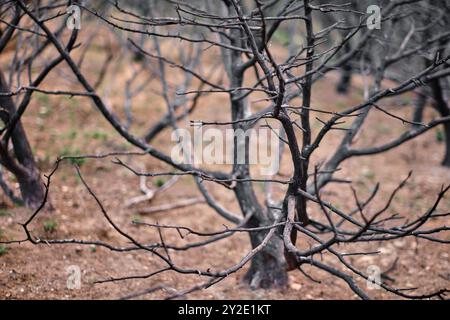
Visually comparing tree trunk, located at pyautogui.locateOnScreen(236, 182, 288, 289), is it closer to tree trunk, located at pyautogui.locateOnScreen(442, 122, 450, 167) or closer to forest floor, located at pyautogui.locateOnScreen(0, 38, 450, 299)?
forest floor, located at pyautogui.locateOnScreen(0, 38, 450, 299)

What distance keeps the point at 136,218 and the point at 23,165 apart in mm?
1192

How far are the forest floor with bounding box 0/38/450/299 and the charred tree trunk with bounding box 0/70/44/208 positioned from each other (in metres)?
0.14

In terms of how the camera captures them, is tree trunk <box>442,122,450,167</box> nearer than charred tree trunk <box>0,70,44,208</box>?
No

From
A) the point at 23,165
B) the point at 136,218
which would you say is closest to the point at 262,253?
the point at 136,218

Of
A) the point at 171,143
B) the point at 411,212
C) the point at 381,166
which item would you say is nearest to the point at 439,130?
the point at 381,166

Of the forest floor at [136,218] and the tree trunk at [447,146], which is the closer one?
the forest floor at [136,218]

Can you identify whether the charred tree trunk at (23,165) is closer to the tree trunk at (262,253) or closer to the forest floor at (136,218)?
the forest floor at (136,218)

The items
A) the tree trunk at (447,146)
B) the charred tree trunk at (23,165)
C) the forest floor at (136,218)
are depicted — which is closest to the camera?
the forest floor at (136,218)

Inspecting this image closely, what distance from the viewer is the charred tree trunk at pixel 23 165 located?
3.57 meters

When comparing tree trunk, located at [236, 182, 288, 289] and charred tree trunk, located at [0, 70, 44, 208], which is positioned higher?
charred tree trunk, located at [0, 70, 44, 208]

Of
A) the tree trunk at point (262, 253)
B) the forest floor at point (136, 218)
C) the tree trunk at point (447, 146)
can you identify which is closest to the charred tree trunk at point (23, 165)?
the forest floor at point (136, 218)

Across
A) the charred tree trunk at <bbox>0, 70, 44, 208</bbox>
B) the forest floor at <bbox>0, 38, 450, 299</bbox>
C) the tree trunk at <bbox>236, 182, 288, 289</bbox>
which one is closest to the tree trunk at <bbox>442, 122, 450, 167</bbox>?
the forest floor at <bbox>0, 38, 450, 299</bbox>

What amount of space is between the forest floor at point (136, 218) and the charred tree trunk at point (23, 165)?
143 millimetres

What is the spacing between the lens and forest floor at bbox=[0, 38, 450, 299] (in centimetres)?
329
